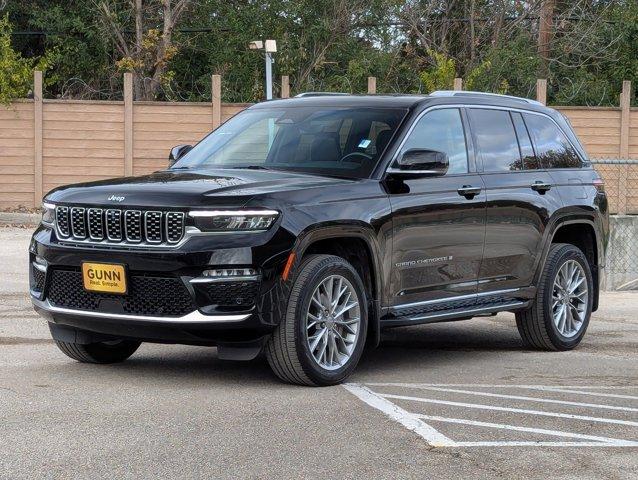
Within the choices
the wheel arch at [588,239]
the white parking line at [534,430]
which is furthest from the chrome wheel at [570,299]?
the white parking line at [534,430]

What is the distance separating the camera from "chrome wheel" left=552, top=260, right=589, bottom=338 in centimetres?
1046

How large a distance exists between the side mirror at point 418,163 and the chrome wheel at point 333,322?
0.94 meters

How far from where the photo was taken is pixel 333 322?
816cm

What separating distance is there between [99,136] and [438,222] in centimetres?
1658

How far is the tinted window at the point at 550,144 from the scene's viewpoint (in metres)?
10.5

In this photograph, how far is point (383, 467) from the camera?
6.13 m

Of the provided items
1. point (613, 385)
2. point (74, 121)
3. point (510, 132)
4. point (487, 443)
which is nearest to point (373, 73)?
point (74, 121)

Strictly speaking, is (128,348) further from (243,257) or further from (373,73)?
(373,73)

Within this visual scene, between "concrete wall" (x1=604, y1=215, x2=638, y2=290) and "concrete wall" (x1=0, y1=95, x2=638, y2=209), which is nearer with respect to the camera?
"concrete wall" (x1=604, y1=215, x2=638, y2=290)

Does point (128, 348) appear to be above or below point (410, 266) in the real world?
below

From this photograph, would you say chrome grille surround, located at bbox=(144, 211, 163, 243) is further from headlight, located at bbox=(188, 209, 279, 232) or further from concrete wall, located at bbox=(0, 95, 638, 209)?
concrete wall, located at bbox=(0, 95, 638, 209)

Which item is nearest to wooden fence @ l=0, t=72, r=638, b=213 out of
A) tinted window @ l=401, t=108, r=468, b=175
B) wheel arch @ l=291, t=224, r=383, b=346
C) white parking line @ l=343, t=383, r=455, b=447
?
tinted window @ l=401, t=108, r=468, b=175

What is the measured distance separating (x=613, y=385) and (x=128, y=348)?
3295 millimetres

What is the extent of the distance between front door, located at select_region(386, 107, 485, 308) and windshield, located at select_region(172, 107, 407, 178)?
0.77ft
